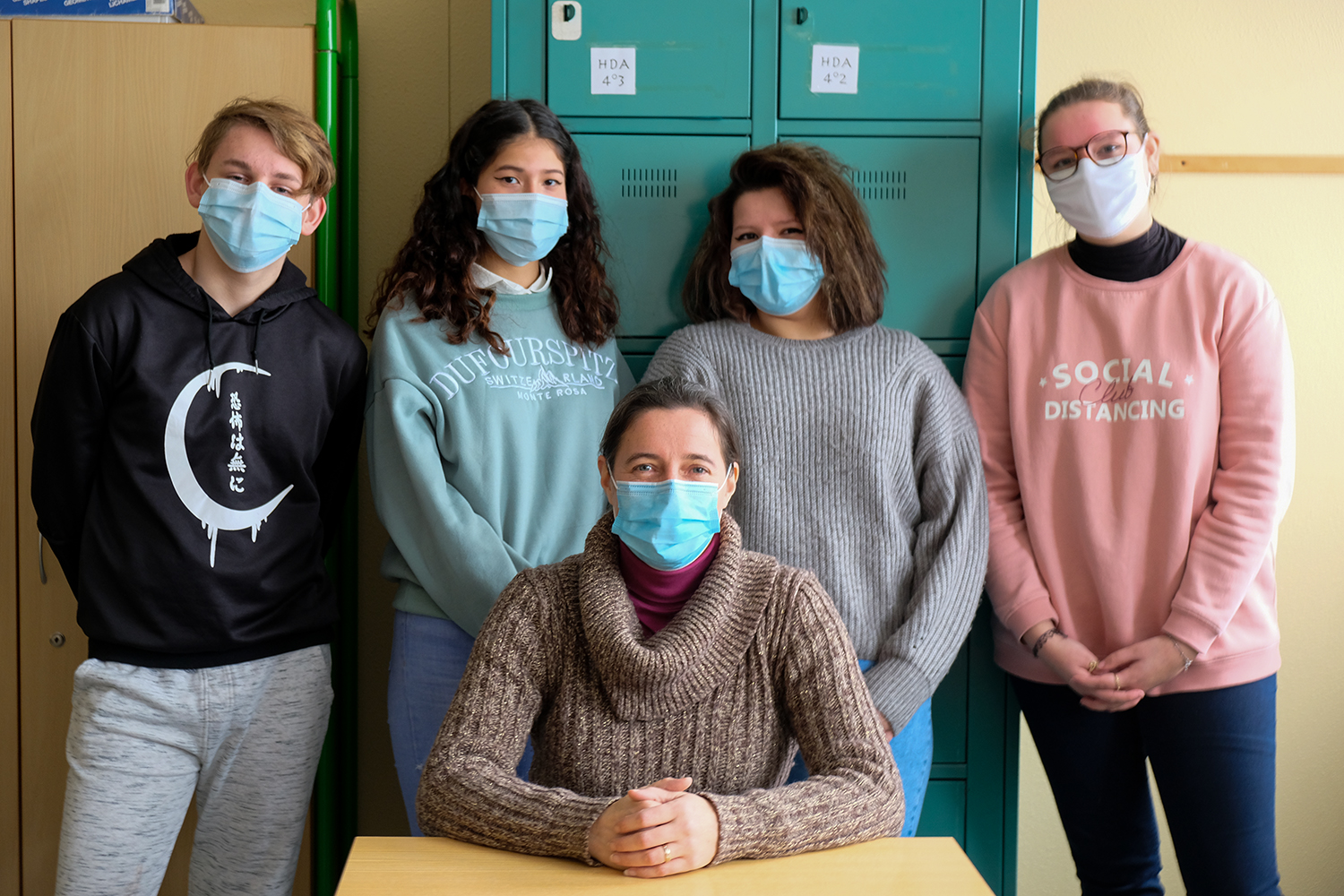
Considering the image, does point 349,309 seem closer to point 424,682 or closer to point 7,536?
point 7,536

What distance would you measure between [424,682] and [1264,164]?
2.52 meters

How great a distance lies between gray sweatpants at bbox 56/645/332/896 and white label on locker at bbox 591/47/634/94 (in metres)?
1.28

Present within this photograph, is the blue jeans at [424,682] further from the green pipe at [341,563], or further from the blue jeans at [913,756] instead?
the blue jeans at [913,756]

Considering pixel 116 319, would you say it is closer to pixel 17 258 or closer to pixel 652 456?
pixel 17 258

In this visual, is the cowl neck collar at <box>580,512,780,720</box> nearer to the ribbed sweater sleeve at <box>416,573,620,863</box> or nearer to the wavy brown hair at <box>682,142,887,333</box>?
the ribbed sweater sleeve at <box>416,573,620,863</box>

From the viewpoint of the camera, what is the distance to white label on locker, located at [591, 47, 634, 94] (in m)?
2.08

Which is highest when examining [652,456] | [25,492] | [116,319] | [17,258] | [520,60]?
[520,60]

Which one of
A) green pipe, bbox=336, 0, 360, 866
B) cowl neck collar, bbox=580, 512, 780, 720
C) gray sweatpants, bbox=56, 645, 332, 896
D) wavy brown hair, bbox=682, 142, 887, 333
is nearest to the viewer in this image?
cowl neck collar, bbox=580, 512, 780, 720

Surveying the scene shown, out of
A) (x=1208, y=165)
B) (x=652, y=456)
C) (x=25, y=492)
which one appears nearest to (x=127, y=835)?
(x=25, y=492)

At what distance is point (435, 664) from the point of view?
6.02 ft

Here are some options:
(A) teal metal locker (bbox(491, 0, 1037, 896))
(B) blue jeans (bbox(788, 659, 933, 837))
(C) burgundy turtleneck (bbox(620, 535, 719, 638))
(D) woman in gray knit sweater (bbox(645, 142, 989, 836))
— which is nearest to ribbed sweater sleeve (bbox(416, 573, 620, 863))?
(C) burgundy turtleneck (bbox(620, 535, 719, 638))

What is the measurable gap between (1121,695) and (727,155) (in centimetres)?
133

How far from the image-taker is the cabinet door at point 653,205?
6.91ft

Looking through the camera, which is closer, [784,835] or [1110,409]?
[784,835]
